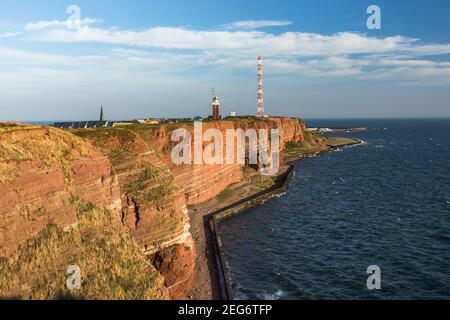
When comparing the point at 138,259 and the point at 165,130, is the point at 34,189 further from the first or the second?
the point at 165,130

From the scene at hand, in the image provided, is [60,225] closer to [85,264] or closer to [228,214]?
[85,264]

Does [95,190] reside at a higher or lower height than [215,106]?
lower

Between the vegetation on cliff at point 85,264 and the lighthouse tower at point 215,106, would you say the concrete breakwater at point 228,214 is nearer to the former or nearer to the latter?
the vegetation on cliff at point 85,264

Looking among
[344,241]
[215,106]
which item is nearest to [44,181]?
[344,241]

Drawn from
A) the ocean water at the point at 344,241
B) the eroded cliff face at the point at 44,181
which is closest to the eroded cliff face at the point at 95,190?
the eroded cliff face at the point at 44,181

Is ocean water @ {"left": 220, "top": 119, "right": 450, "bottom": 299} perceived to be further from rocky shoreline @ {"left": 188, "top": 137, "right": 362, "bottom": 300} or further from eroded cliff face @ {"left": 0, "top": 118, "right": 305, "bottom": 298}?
eroded cliff face @ {"left": 0, "top": 118, "right": 305, "bottom": 298}

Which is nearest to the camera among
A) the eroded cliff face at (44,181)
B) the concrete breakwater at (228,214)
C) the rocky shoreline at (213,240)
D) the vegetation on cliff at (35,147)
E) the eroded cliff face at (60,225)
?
the eroded cliff face at (60,225)
